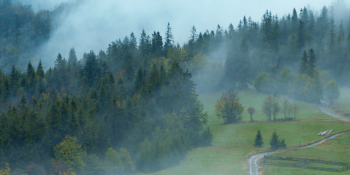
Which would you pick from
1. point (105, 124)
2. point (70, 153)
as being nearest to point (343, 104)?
point (105, 124)

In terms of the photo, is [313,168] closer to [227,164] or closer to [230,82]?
[227,164]

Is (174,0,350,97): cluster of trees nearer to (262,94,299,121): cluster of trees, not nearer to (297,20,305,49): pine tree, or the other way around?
(297,20,305,49): pine tree

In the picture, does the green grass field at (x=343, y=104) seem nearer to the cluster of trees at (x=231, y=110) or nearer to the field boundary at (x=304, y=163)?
the cluster of trees at (x=231, y=110)

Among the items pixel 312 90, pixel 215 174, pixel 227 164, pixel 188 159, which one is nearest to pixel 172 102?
pixel 188 159

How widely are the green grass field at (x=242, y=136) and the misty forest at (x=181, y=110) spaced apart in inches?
9.8

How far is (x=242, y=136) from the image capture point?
82.8 m

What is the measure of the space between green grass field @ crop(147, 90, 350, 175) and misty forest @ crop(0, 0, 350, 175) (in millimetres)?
250

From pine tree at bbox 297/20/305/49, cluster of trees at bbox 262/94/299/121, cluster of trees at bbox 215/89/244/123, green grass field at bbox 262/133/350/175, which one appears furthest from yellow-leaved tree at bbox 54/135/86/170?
pine tree at bbox 297/20/305/49

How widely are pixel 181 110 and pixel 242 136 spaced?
18.2 metres

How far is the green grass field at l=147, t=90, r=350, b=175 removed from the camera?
2083 inches

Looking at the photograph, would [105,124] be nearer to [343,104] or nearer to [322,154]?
[322,154]

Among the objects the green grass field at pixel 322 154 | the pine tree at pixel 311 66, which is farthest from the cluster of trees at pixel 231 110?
the pine tree at pixel 311 66

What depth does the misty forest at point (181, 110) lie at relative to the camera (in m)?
55.8

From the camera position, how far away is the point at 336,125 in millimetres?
78188
